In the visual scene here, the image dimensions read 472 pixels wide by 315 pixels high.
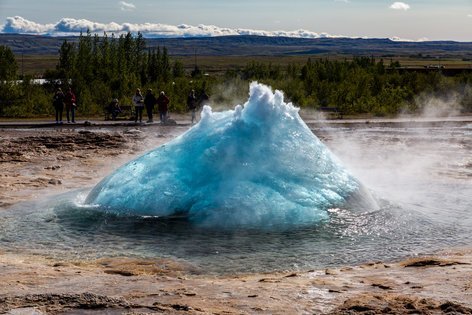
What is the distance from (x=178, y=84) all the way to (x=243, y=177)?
22303 millimetres

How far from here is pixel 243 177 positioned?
9586mm

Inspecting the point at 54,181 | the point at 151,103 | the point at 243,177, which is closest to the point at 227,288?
the point at 243,177

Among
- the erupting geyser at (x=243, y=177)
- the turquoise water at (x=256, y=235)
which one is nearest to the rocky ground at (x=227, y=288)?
the turquoise water at (x=256, y=235)

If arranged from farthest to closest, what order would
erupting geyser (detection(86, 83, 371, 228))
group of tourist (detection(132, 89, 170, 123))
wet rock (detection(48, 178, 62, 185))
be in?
group of tourist (detection(132, 89, 170, 123))
wet rock (detection(48, 178, 62, 185))
erupting geyser (detection(86, 83, 371, 228))

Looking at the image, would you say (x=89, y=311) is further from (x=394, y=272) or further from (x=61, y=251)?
(x=394, y=272)

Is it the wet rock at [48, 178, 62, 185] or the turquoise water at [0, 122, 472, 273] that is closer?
the turquoise water at [0, 122, 472, 273]

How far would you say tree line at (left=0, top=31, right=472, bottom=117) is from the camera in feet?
94.7

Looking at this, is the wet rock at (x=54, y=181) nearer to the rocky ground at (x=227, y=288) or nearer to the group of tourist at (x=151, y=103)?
the rocky ground at (x=227, y=288)

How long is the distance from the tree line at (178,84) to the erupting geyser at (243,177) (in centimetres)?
1717

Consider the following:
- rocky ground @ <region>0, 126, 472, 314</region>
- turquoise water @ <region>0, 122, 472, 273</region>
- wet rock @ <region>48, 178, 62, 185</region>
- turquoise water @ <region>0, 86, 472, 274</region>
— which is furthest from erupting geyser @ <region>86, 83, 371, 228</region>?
wet rock @ <region>48, 178, 62, 185</region>

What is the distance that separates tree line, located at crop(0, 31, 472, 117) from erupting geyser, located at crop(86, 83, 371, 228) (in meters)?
17.2

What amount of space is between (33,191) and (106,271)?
516 centimetres

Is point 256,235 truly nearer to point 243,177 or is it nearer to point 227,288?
point 243,177

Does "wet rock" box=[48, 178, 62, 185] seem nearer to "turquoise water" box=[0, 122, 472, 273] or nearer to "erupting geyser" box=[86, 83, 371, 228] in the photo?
"turquoise water" box=[0, 122, 472, 273]
